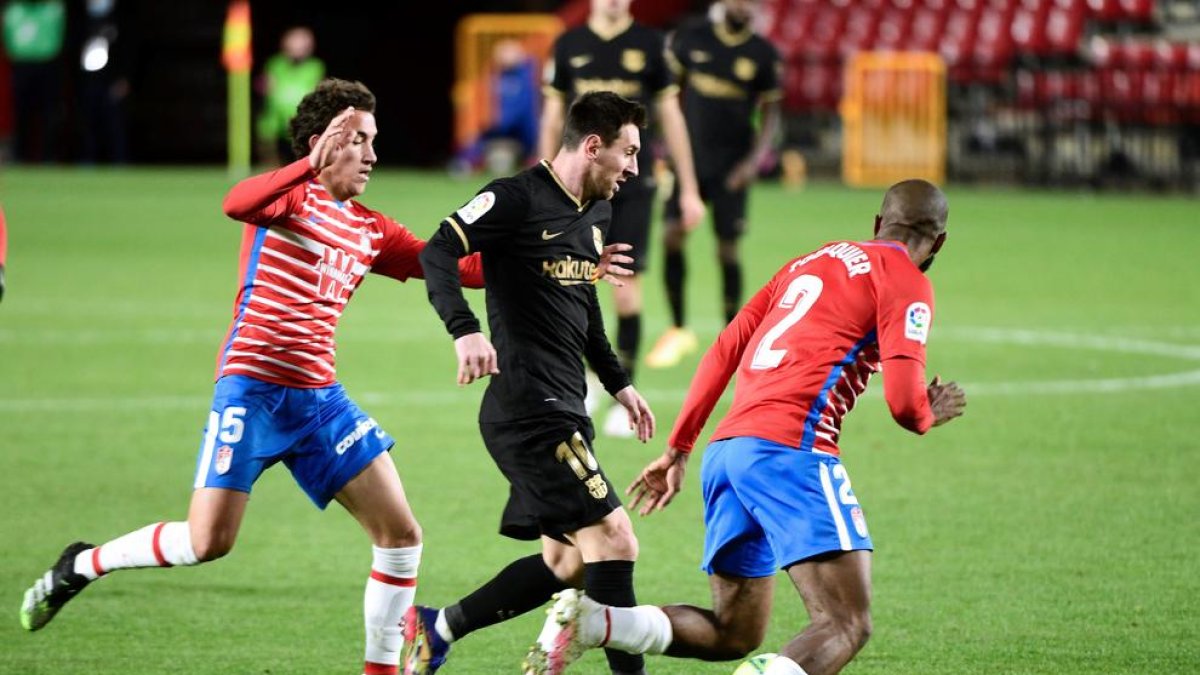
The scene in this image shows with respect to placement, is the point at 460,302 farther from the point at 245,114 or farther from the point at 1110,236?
the point at 245,114

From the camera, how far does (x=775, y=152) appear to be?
30.5 m

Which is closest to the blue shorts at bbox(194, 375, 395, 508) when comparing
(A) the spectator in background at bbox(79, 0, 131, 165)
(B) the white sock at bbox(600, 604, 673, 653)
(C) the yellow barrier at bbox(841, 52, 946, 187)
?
(B) the white sock at bbox(600, 604, 673, 653)

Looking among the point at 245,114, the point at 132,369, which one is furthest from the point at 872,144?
the point at 132,369

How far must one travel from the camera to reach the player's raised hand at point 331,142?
5906 mm

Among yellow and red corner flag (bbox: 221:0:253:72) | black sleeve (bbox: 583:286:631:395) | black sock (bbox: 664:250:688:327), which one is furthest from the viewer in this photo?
yellow and red corner flag (bbox: 221:0:253:72)

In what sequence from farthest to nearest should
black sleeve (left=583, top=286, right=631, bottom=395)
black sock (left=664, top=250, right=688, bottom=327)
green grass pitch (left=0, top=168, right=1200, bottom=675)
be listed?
1. black sock (left=664, top=250, right=688, bottom=327)
2. green grass pitch (left=0, top=168, right=1200, bottom=675)
3. black sleeve (left=583, top=286, right=631, bottom=395)

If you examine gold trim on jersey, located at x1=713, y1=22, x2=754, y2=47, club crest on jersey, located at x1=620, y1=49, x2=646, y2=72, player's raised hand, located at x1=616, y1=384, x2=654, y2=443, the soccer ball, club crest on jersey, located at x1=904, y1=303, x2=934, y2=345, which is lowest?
the soccer ball

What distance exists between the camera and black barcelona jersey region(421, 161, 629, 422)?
5840mm

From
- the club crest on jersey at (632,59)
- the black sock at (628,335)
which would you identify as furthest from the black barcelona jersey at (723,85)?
the black sock at (628,335)

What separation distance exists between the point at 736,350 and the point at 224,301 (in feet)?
39.4

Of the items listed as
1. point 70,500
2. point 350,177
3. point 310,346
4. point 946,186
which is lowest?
point 946,186

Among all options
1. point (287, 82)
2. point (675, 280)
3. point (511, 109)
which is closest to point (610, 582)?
point (675, 280)

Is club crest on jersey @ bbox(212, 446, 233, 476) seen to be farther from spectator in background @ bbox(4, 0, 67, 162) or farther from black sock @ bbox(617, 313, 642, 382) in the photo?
spectator in background @ bbox(4, 0, 67, 162)

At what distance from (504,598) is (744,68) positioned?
28.1 feet
